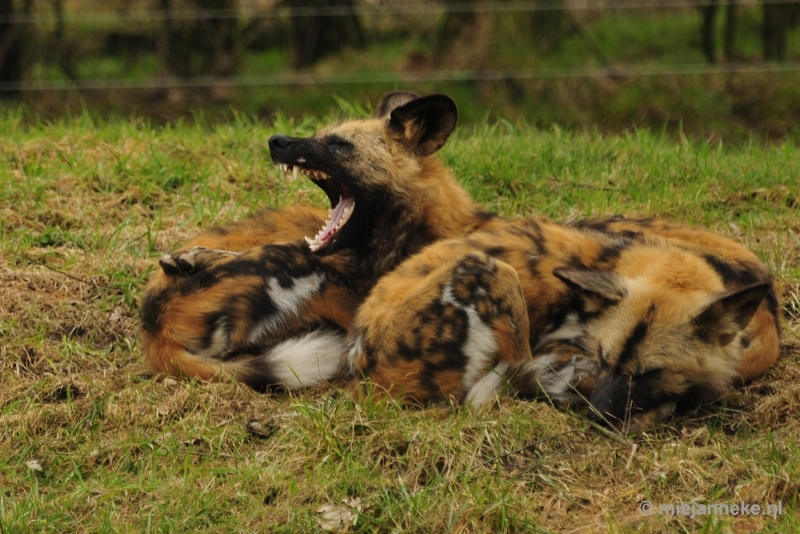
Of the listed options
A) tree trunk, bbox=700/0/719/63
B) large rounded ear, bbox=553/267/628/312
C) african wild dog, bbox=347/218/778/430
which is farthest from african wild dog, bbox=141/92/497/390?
tree trunk, bbox=700/0/719/63

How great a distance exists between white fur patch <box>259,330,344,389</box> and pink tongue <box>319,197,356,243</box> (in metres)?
0.51

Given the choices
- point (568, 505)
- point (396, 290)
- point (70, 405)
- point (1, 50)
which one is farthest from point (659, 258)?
point (1, 50)

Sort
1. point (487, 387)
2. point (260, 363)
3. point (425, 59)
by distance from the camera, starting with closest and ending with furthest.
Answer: point (487, 387) < point (260, 363) < point (425, 59)

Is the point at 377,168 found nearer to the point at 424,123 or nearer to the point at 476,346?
the point at 424,123

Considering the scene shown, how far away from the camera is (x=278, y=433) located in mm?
3207

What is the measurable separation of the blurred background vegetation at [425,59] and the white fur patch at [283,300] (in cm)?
410

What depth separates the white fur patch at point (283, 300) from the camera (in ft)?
12.2

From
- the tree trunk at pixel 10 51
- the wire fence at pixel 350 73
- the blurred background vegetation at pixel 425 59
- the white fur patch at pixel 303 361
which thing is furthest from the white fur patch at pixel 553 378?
the tree trunk at pixel 10 51

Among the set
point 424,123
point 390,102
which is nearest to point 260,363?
point 424,123

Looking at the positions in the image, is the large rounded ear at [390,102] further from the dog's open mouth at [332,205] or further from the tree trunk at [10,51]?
the tree trunk at [10,51]

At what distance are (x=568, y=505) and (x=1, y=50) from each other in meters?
→ 7.45

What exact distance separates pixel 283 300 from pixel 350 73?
5864 mm

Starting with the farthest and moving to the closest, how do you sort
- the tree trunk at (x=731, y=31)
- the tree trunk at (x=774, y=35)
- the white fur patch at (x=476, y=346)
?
the tree trunk at (x=731, y=31), the tree trunk at (x=774, y=35), the white fur patch at (x=476, y=346)

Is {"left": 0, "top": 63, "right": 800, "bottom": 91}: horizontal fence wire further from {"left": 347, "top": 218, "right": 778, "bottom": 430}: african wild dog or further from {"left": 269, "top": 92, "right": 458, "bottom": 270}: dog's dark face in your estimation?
{"left": 347, "top": 218, "right": 778, "bottom": 430}: african wild dog
